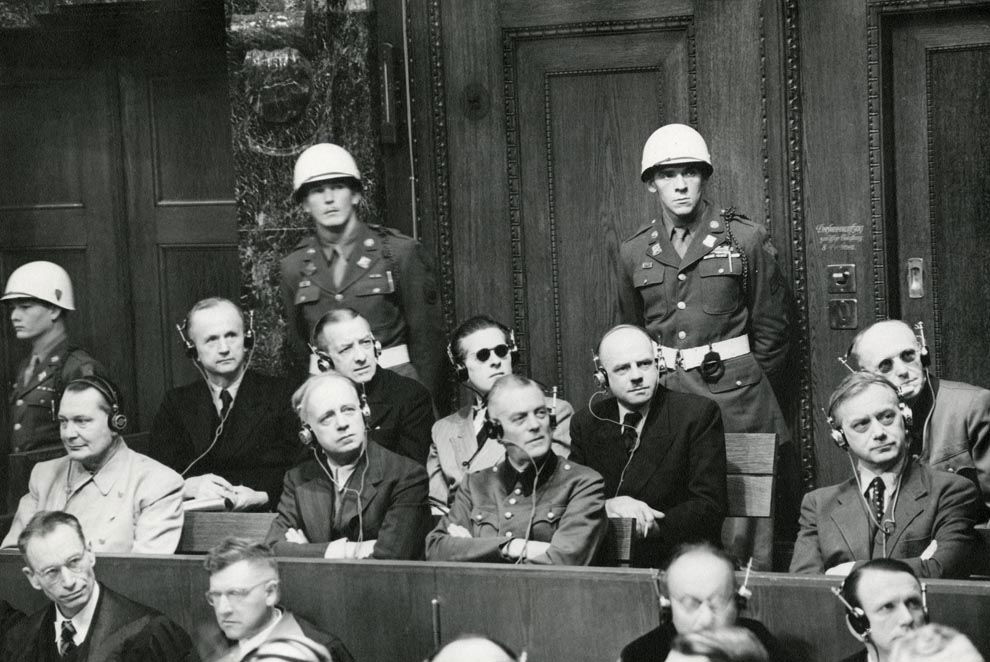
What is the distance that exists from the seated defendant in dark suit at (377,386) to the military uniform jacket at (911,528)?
62.8 inches

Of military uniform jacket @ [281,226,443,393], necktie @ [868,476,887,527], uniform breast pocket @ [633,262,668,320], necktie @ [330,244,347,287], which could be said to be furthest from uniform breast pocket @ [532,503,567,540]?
necktie @ [330,244,347,287]

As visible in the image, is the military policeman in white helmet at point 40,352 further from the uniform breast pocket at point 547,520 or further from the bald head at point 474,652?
the bald head at point 474,652

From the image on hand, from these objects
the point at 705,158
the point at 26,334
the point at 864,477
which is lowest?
the point at 864,477

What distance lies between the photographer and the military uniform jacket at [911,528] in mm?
4324

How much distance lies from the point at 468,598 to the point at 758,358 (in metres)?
1.94

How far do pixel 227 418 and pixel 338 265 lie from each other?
797 millimetres

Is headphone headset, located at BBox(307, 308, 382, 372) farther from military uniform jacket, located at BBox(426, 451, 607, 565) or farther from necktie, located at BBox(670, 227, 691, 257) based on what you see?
necktie, located at BBox(670, 227, 691, 257)

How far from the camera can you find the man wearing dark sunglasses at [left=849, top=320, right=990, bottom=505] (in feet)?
16.4

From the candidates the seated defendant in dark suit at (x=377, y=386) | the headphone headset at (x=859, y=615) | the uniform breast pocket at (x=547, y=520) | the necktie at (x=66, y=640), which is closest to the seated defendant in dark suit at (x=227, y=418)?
the seated defendant in dark suit at (x=377, y=386)

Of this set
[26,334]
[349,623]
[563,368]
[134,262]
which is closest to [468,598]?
[349,623]

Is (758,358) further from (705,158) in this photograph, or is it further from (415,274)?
(415,274)

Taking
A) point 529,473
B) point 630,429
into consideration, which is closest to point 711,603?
point 529,473

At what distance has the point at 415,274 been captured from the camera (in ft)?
19.6

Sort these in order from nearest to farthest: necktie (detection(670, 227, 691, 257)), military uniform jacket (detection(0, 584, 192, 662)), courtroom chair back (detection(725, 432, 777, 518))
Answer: military uniform jacket (detection(0, 584, 192, 662)) → courtroom chair back (detection(725, 432, 777, 518)) → necktie (detection(670, 227, 691, 257))
